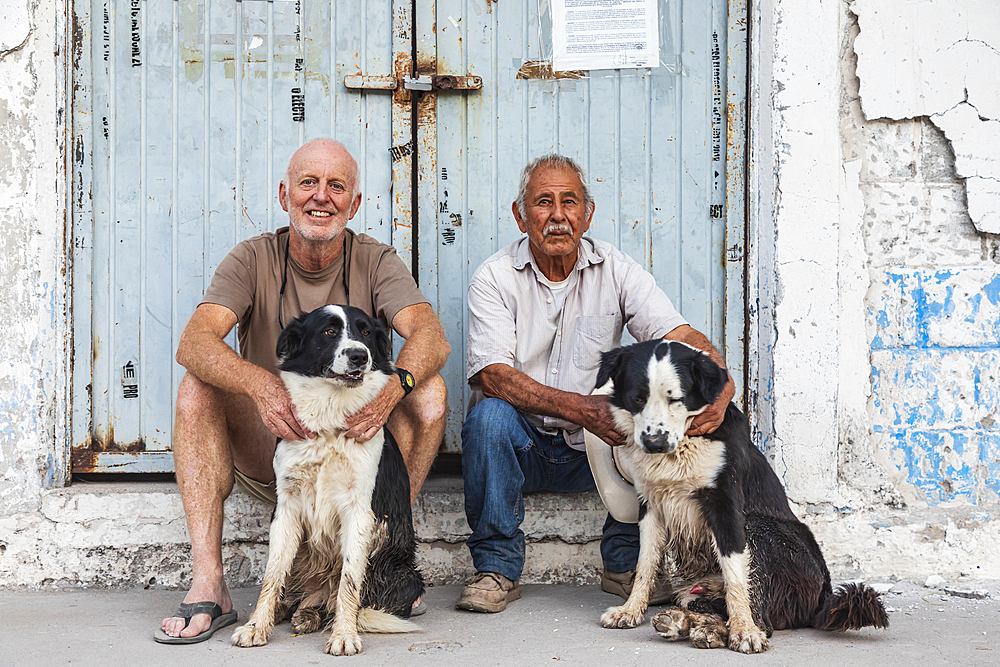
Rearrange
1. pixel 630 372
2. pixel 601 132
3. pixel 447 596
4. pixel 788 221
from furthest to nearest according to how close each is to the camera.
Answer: pixel 601 132 < pixel 788 221 < pixel 447 596 < pixel 630 372

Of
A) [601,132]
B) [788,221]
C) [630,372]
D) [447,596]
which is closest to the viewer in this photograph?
[630,372]

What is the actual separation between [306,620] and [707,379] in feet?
5.01

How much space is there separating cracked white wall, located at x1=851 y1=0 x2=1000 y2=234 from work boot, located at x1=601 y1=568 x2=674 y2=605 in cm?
205

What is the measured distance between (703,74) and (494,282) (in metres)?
1.40

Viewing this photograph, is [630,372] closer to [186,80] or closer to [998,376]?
[998,376]

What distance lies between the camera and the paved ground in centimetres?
241

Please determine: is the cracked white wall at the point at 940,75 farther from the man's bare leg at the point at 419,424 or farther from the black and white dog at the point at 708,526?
the man's bare leg at the point at 419,424

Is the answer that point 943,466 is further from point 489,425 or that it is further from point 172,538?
point 172,538

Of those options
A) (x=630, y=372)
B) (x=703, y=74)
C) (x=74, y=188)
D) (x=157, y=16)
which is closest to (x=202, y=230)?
(x=74, y=188)

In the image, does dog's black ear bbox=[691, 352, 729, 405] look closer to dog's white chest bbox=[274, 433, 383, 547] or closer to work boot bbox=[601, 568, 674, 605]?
work boot bbox=[601, 568, 674, 605]

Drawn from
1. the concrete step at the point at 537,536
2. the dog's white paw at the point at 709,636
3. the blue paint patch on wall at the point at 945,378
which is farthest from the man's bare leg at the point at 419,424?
the blue paint patch on wall at the point at 945,378

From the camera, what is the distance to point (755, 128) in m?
3.58

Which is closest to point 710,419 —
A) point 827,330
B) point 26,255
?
point 827,330

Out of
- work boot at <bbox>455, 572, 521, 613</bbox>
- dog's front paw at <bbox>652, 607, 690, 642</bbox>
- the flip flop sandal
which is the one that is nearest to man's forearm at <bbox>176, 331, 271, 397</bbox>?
the flip flop sandal
